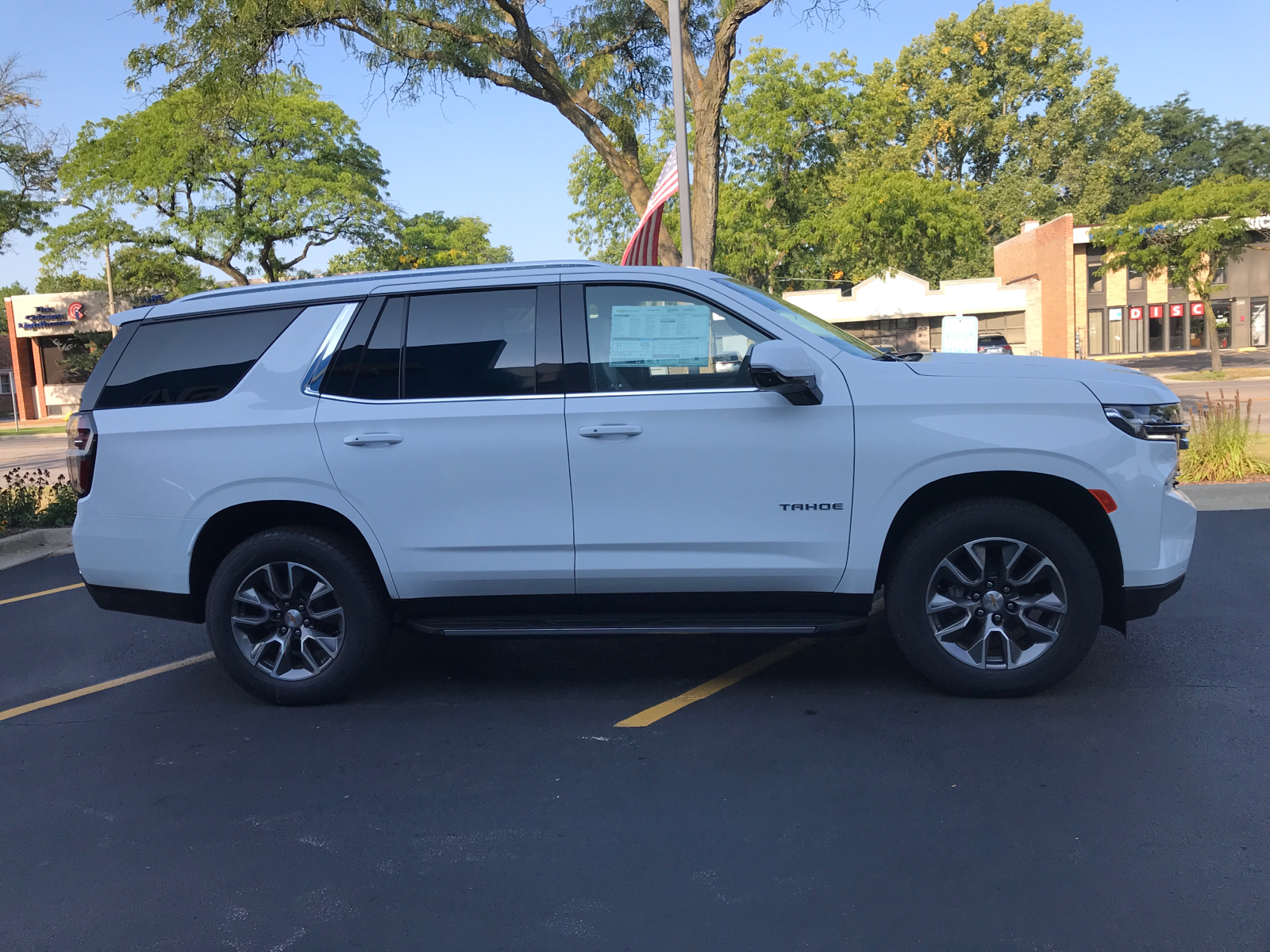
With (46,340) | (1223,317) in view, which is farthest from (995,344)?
(46,340)

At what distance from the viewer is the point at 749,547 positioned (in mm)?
4422

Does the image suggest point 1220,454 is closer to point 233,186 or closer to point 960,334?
point 960,334

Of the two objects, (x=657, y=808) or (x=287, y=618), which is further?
(x=287, y=618)

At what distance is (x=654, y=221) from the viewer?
1172 cm

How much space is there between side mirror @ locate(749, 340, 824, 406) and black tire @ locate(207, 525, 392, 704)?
2023 mm

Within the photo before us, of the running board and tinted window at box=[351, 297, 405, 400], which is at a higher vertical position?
tinted window at box=[351, 297, 405, 400]

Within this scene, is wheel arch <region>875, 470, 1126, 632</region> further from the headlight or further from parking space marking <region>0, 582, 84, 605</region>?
parking space marking <region>0, 582, 84, 605</region>

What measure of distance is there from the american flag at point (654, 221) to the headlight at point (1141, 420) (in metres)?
7.77

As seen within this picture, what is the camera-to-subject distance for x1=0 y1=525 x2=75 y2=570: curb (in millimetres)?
9359

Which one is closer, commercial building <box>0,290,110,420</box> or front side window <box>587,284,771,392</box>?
front side window <box>587,284,771,392</box>

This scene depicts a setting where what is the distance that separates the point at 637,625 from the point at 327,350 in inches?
75.2

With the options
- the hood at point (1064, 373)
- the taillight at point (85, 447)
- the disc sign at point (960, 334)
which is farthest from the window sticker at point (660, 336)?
the disc sign at point (960, 334)

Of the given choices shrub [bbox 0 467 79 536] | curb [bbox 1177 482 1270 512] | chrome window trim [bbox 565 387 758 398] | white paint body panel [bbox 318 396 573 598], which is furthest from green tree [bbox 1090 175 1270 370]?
white paint body panel [bbox 318 396 573 598]

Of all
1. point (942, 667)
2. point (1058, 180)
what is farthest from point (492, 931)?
point (1058, 180)
